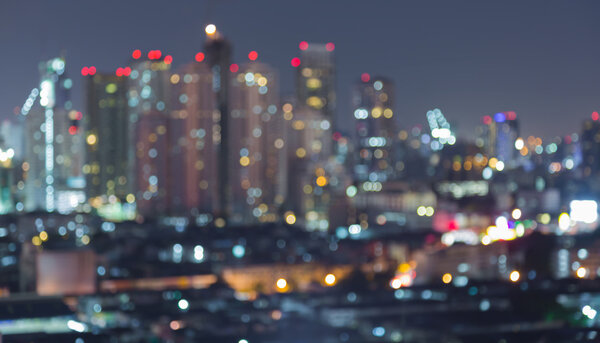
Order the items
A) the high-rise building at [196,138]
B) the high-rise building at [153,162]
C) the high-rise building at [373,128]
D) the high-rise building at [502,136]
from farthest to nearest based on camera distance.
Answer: the high-rise building at [373,128] → the high-rise building at [502,136] → the high-rise building at [153,162] → the high-rise building at [196,138]

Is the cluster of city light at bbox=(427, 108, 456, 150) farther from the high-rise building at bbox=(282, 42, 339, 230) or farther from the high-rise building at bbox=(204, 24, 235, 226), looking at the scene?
the high-rise building at bbox=(204, 24, 235, 226)

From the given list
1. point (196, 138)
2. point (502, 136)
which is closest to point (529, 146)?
point (502, 136)

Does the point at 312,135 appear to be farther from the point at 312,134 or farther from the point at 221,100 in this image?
the point at 221,100

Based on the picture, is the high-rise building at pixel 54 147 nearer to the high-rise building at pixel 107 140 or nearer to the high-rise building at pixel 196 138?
the high-rise building at pixel 107 140

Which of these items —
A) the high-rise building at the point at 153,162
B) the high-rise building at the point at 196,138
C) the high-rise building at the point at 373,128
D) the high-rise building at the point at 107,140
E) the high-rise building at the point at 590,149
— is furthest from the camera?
the high-rise building at the point at 373,128

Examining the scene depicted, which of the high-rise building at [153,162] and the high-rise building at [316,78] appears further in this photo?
the high-rise building at [316,78]

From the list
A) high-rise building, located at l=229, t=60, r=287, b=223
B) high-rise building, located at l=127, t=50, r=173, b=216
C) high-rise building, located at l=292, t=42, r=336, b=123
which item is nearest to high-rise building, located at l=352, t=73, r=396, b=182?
high-rise building, located at l=292, t=42, r=336, b=123

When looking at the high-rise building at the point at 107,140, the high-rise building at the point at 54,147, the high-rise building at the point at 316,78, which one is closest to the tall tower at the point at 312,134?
the high-rise building at the point at 316,78
